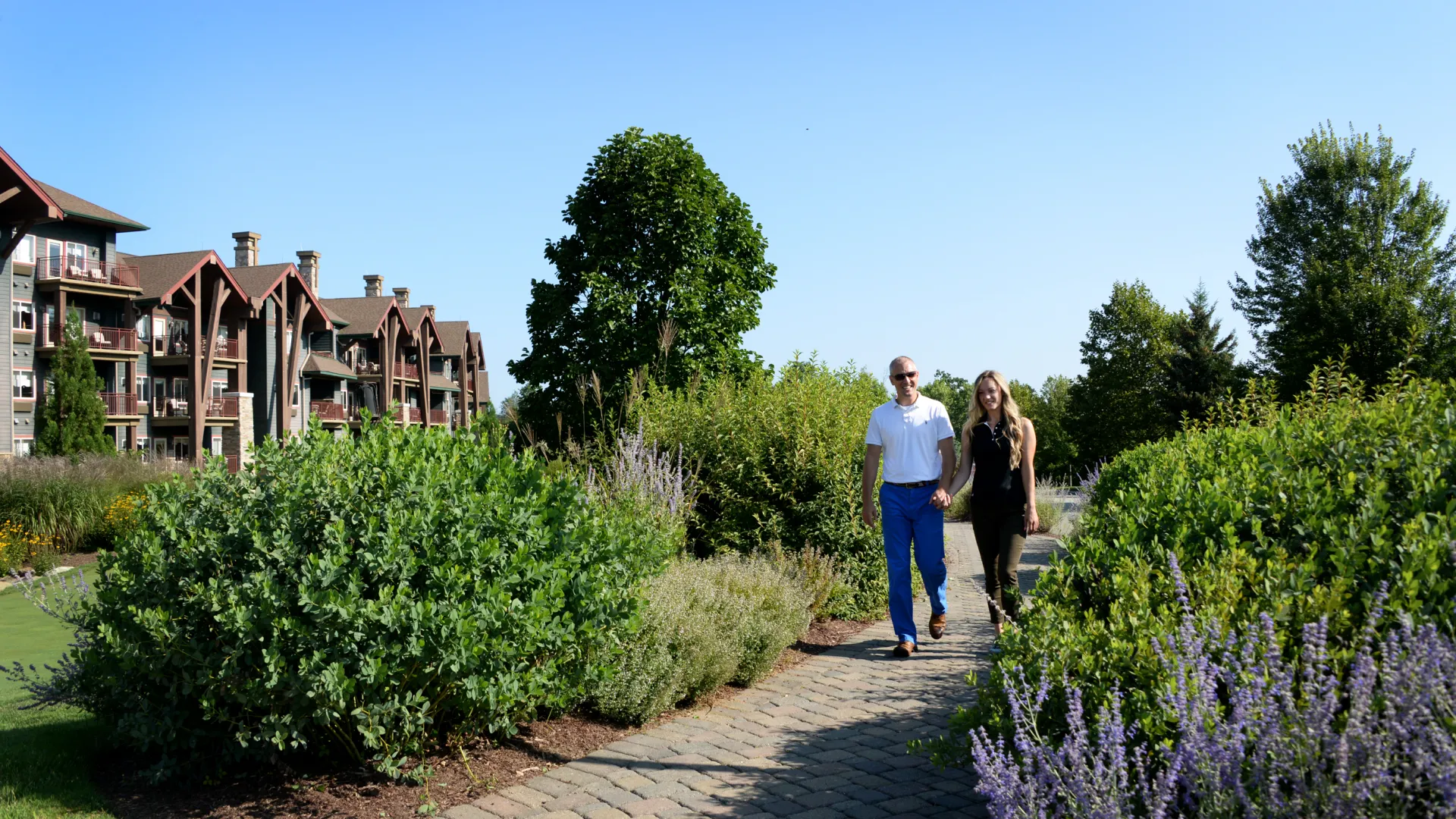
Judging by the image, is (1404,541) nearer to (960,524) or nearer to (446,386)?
(960,524)

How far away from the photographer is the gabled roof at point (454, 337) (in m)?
64.2

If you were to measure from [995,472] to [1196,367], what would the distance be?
132 feet

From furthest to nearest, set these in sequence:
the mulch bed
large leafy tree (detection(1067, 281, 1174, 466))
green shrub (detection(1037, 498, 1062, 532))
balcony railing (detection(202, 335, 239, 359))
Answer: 1. large leafy tree (detection(1067, 281, 1174, 466))
2. balcony railing (detection(202, 335, 239, 359))
3. green shrub (detection(1037, 498, 1062, 532))
4. the mulch bed

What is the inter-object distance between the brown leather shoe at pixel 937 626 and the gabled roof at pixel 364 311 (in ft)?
160

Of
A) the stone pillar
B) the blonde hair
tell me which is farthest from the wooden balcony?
the blonde hair

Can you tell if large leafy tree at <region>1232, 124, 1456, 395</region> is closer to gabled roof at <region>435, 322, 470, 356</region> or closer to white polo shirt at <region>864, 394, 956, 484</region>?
white polo shirt at <region>864, 394, 956, 484</region>

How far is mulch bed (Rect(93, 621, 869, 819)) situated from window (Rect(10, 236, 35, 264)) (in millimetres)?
35086

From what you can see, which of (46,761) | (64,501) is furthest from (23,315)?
(46,761)

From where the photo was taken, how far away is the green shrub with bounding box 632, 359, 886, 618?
362 inches

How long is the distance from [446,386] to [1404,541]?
63.3 meters

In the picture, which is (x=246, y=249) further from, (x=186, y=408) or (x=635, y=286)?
(x=635, y=286)

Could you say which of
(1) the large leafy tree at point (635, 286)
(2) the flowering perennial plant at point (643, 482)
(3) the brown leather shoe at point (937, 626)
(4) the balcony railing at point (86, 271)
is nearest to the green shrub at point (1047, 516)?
(1) the large leafy tree at point (635, 286)

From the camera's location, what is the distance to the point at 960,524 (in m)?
21.1

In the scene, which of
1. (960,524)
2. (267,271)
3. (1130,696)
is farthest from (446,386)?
(1130,696)
